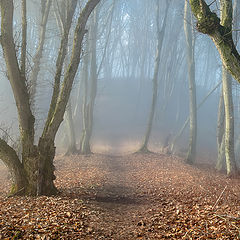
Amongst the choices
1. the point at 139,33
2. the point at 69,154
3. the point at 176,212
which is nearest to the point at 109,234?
the point at 176,212

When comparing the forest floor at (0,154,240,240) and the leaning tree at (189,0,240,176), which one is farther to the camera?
the leaning tree at (189,0,240,176)

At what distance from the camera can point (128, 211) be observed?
6742mm

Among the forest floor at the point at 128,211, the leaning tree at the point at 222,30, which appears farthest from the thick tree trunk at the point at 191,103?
the leaning tree at the point at 222,30

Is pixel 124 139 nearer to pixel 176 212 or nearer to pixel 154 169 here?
pixel 154 169

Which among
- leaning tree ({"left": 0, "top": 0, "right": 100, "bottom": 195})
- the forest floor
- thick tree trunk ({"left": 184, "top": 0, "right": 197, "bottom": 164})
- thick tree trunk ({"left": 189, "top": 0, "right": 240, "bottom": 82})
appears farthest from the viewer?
thick tree trunk ({"left": 184, "top": 0, "right": 197, "bottom": 164})

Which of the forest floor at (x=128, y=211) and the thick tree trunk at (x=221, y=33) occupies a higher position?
the thick tree trunk at (x=221, y=33)

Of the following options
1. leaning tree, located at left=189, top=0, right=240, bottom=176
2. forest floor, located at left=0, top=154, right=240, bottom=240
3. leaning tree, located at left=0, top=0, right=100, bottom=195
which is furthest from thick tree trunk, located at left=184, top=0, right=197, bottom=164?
leaning tree, located at left=189, top=0, right=240, bottom=176

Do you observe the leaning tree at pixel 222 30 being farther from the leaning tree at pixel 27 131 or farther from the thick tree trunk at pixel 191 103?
the thick tree trunk at pixel 191 103

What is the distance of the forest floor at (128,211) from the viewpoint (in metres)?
4.34

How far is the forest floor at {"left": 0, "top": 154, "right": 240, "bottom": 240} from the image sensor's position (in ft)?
14.2

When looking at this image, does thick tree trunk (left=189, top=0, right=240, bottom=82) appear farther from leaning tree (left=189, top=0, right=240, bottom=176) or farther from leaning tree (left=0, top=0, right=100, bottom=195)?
leaning tree (left=0, top=0, right=100, bottom=195)

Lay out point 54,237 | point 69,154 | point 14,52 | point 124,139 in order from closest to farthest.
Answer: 1. point 54,237
2. point 14,52
3. point 69,154
4. point 124,139

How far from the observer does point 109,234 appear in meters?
4.72

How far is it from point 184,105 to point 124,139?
623 inches
